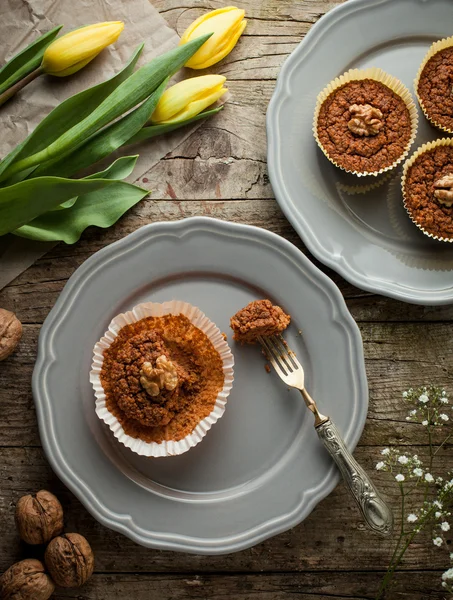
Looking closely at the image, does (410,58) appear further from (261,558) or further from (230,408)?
(261,558)

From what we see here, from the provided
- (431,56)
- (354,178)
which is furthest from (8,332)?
(431,56)

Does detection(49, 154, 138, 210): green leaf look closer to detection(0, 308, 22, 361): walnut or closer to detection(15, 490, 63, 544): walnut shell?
detection(0, 308, 22, 361): walnut

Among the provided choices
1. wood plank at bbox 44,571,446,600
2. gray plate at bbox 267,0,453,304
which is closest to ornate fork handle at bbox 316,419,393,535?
wood plank at bbox 44,571,446,600

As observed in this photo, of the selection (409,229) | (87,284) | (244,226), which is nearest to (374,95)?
(409,229)

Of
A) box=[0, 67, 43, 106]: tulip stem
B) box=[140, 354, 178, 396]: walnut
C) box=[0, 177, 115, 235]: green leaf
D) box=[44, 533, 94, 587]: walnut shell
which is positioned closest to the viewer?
box=[0, 177, 115, 235]: green leaf

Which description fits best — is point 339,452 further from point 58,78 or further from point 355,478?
point 58,78

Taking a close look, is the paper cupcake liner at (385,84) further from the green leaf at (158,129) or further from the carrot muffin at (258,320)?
the carrot muffin at (258,320)
